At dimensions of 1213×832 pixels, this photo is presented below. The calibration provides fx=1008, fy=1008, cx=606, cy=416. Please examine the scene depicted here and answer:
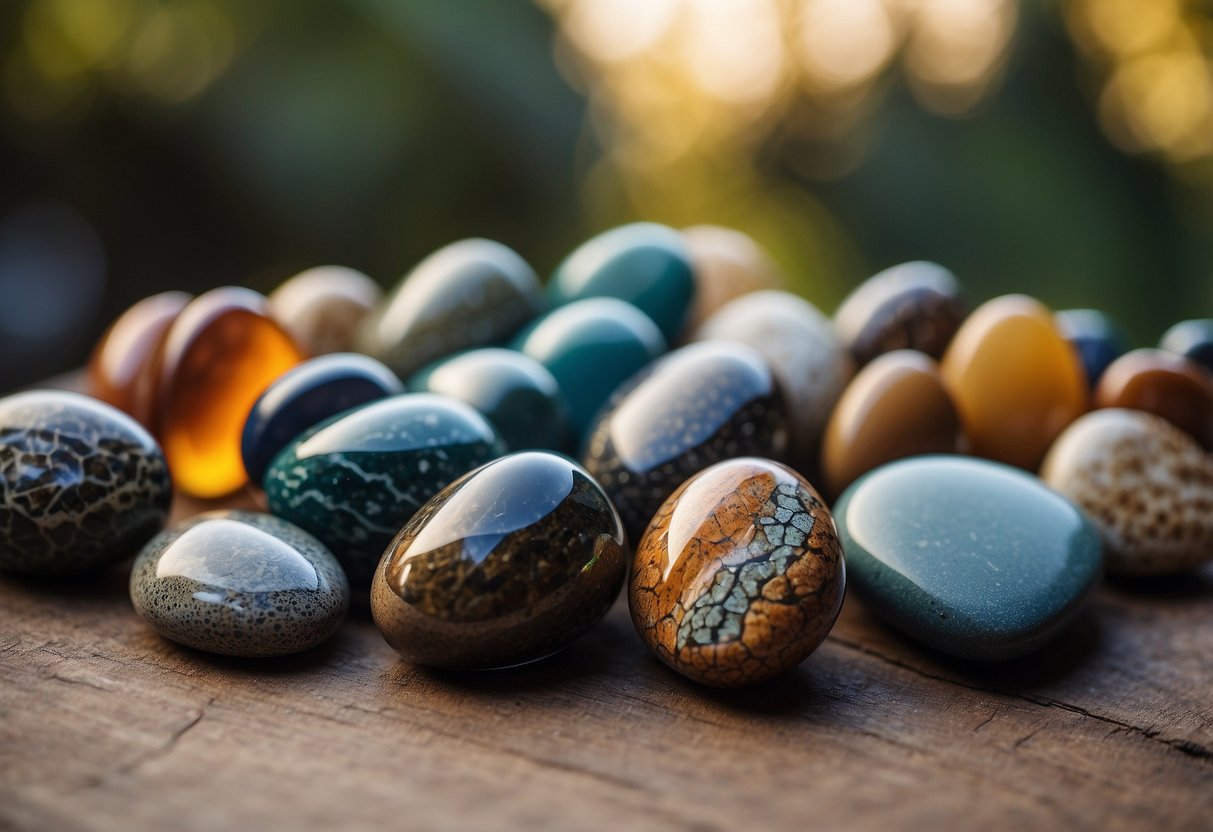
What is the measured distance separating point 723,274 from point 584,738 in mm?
1142

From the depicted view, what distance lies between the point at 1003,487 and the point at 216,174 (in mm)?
2857

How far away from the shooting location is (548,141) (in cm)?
343

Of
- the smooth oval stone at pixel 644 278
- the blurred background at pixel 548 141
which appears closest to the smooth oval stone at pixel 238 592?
the smooth oval stone at pixel 644 278

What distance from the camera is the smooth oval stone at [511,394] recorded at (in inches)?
52.6

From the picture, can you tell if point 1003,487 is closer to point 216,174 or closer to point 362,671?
point 362,671

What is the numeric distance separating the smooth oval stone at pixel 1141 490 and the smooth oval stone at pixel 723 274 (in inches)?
27.3

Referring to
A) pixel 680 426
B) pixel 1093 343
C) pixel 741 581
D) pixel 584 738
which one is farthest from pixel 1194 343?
pixel 584 738

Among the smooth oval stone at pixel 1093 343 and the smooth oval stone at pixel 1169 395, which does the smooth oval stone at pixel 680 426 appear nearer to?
the smooth oval stone at pixel 1169 395

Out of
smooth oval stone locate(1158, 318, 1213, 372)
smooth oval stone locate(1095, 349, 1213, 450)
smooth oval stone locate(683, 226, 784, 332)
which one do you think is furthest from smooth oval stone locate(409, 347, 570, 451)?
smooth oval stone locate(1158, 318, 1213, 372)

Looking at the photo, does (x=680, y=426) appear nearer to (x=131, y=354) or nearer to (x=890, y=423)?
(x=890, y=423)

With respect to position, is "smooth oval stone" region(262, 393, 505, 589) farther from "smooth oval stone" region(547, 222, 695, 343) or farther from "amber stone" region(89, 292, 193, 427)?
"smooth oval stone" region(547, 222, 695, 343)

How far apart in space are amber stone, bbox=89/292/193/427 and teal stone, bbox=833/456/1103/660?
40.6 inches

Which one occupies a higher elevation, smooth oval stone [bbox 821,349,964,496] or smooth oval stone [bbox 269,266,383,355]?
smooth oval stone [bbox 269,266,383,355]

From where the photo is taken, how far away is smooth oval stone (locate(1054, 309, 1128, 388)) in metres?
1.68
